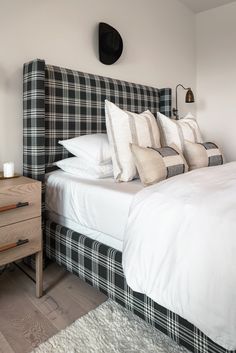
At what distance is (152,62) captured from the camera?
287cm

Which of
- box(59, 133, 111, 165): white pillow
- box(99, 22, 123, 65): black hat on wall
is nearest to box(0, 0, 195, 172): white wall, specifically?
box(99, 22, 123, 65): black hat on wall

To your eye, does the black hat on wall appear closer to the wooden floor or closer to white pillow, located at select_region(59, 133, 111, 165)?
white pillow, located at select_region(59, 133, 111, 165)

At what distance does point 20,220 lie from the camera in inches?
54.7

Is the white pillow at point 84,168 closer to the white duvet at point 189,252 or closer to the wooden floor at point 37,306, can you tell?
the white duvet at point 189,252

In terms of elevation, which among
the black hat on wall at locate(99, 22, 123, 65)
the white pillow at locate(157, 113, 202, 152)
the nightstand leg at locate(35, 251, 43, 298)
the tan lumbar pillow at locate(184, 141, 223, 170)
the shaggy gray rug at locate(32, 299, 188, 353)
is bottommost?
the shaggy gray rug at locate(32, 299, 188, 353)

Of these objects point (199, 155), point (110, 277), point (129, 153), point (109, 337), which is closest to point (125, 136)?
point (129, 153)

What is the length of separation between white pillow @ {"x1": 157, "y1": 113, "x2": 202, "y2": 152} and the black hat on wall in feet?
2.31

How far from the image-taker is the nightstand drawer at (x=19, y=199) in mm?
1315

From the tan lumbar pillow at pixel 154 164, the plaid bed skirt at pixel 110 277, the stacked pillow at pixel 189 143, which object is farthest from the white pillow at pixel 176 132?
the plaid bed skirt at pixel 110 277

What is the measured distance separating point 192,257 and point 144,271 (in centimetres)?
24

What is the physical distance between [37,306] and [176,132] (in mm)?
1538

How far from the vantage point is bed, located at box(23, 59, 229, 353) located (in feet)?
3.78

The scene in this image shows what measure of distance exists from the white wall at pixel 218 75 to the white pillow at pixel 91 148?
2164 mm

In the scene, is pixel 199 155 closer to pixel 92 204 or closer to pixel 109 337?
pixel 92 204
